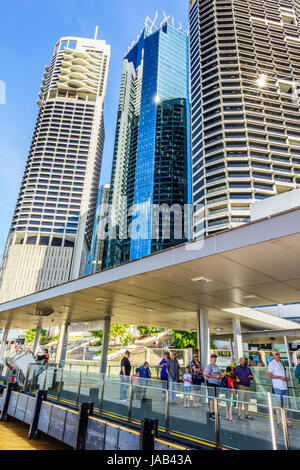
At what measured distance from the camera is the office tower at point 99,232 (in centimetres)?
12612

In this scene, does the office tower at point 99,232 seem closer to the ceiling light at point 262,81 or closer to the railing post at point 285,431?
the ceiling light at point 262,81

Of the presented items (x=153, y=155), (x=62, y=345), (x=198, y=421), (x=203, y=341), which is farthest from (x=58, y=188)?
(x=198, y=421)

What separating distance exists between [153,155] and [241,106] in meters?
42.9

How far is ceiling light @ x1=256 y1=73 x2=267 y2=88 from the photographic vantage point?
78.2 metres

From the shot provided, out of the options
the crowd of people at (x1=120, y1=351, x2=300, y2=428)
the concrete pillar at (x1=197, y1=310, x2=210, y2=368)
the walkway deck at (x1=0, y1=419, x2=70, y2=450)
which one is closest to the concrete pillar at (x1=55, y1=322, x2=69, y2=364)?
the walkway deck at (x1=0, y1=419, x2=70, y2=450)

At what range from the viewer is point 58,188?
116812 millimetres

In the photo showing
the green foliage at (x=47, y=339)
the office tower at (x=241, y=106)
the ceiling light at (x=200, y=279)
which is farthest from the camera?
the green foliage at (x=47, y=339)

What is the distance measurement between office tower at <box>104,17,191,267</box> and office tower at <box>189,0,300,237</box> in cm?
2364

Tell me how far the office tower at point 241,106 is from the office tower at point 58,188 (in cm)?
5498

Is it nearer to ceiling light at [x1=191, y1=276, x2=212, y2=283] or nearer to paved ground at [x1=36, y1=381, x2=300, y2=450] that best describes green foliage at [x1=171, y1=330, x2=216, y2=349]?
ceiling light at [x1=191, y1=276, x2=212, y2=283]

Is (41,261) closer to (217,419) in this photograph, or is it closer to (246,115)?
(246,115)

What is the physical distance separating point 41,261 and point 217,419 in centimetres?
10952
